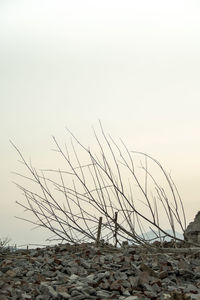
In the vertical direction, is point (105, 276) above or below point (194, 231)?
below

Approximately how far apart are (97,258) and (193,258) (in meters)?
1.02

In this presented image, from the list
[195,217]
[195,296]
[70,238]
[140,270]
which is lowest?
[195,296]

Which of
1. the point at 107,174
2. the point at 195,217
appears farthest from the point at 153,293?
the point at 195,217

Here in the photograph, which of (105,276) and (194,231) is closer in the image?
(105,276)

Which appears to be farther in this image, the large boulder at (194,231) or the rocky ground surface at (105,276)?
the large boulder at (194,231)

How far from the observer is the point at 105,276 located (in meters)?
4.57

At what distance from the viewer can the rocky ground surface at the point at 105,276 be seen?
4.11m

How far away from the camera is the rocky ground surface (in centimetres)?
411

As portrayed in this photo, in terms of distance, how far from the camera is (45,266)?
5.41 m

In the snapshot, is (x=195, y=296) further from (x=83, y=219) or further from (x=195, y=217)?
(x=195, y=217)

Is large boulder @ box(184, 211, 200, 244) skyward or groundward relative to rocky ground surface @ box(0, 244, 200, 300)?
skyward

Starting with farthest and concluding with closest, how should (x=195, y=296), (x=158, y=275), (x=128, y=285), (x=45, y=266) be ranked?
(x=45, y=266) < (x=158, y=275) < (x=128, y=285) < (x=195, y=296)

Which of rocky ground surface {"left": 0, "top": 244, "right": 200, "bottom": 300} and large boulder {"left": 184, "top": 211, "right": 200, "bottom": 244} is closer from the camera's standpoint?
rocky ground surface {"left": 0, "top": 244, "right": 200, "bottom": 300}

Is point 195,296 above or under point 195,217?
under
